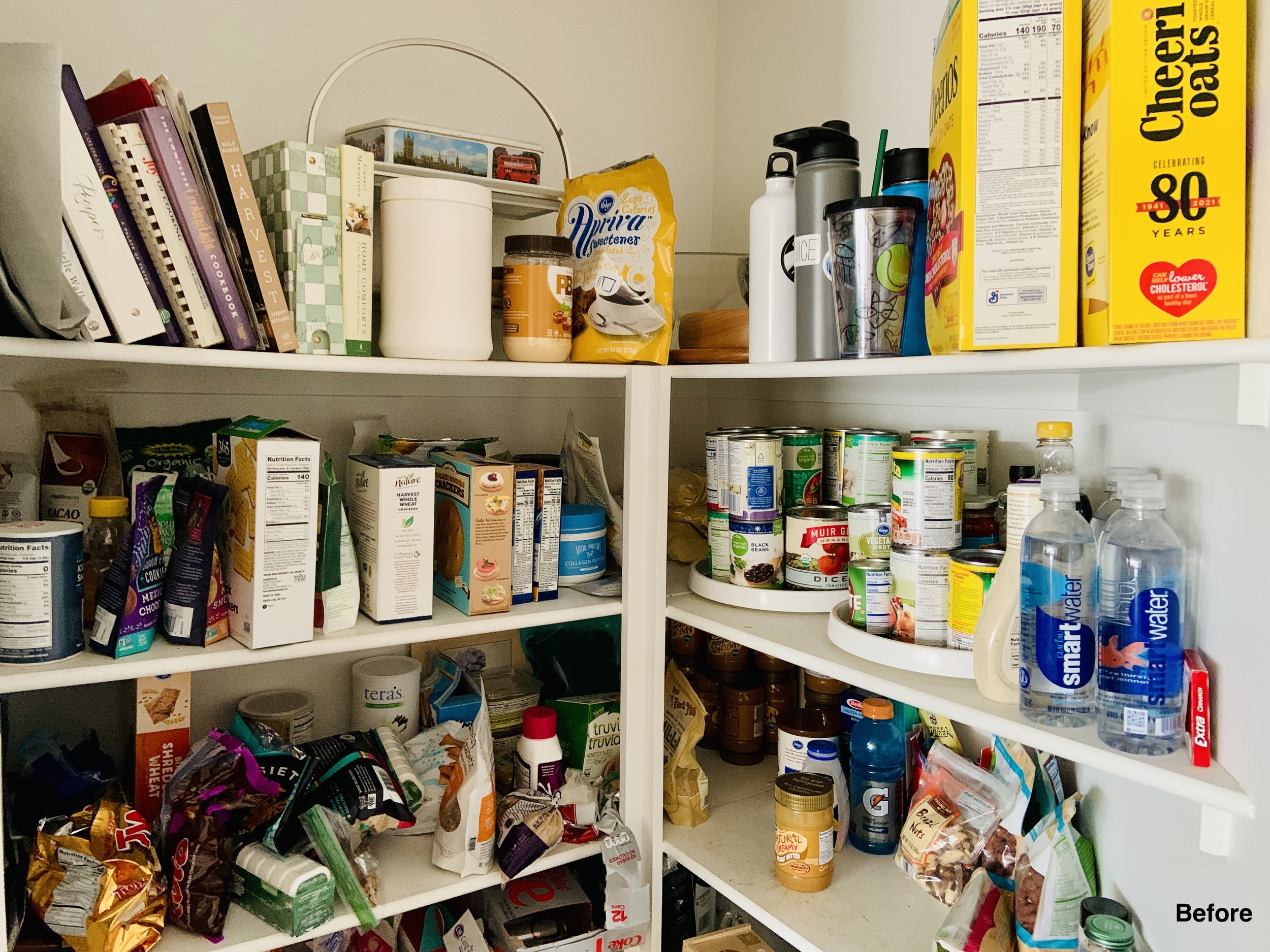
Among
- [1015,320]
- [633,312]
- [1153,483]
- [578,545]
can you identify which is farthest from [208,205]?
[1153,483]

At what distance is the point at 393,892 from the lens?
1.27 m

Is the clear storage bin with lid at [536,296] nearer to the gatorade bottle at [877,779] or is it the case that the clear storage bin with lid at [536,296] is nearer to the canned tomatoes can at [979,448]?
the canned tomatoes can at [979,448]

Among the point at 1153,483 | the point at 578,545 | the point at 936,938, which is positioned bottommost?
the point at 936,938

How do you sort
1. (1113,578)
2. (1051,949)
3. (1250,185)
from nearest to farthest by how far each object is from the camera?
(1250,185), (1113,578), (1051,949)

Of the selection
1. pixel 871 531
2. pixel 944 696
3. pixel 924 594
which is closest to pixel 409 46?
pixel 871 531

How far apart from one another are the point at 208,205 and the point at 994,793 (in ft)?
4.10

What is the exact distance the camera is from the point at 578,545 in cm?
146

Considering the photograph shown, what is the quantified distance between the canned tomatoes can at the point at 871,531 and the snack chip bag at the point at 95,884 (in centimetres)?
99

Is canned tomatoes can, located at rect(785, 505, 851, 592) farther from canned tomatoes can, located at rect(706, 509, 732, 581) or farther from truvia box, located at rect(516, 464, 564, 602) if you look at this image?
truvia box, located at rect(516, 464, 564, 602)

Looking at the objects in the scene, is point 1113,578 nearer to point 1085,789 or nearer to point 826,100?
point 1085,789

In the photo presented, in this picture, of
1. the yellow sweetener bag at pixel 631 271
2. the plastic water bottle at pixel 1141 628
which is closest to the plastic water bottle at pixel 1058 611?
the plastic water bottle at pixel 1141 628

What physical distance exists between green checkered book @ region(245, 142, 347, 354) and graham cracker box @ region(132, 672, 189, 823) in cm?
52

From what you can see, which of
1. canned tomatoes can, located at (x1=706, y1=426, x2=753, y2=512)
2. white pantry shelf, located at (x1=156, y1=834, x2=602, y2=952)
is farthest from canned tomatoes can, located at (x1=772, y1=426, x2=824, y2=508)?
white pantry shelf, located at (x1=156, y1=834, x2=602, y2=952)

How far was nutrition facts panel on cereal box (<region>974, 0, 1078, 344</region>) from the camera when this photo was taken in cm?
87
